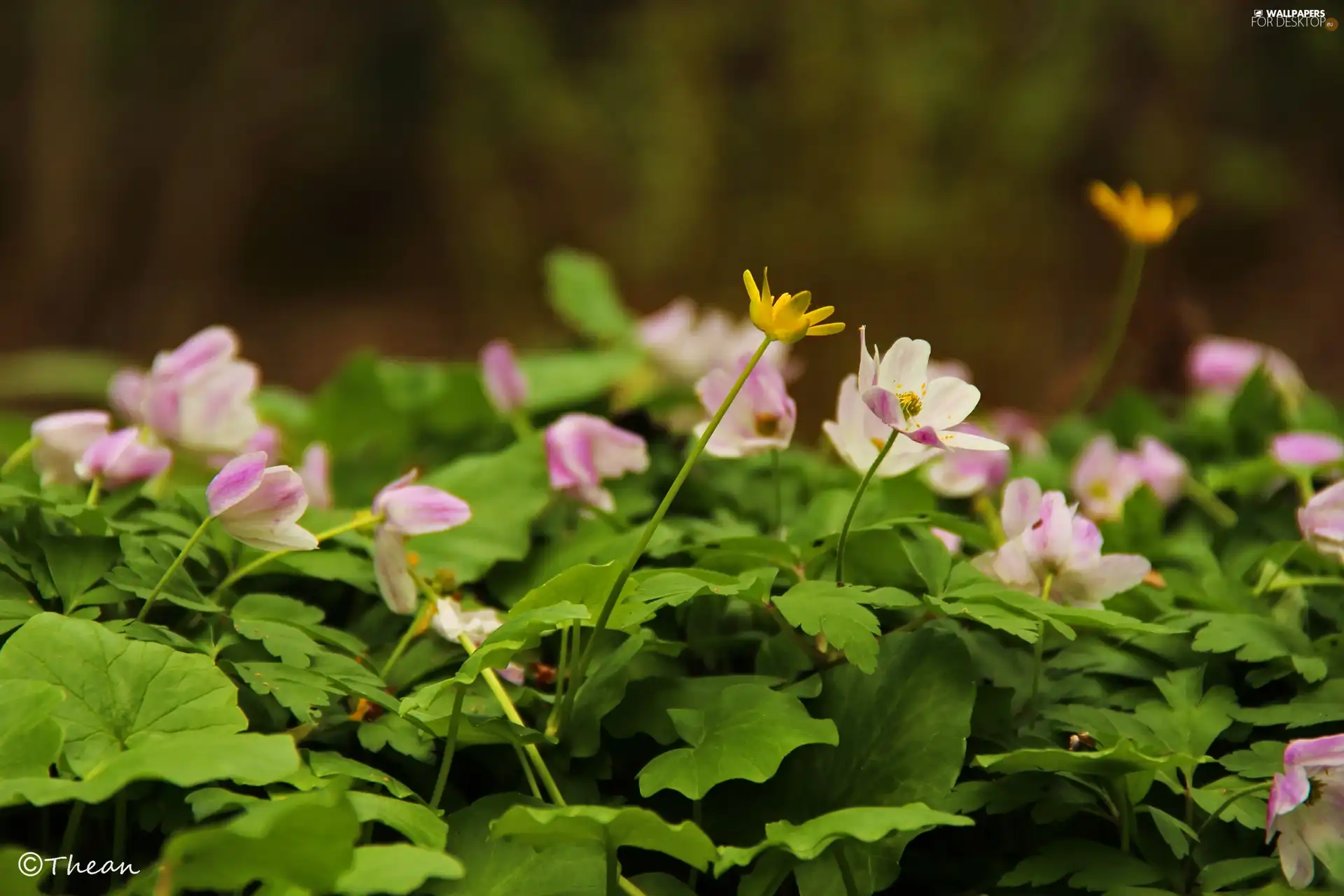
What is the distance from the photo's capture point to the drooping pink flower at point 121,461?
854mm

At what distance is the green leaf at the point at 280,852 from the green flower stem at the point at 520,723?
0.17 meters

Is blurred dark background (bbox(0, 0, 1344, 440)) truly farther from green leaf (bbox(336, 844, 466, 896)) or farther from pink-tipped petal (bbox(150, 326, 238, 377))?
green leaf (bbox(336, 844, 466, 896))

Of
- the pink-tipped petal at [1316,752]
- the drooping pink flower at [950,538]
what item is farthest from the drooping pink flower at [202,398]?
the pink-tipped petal at [1316,752]

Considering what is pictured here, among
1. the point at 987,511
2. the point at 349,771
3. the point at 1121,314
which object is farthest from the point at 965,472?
the point at 349,771

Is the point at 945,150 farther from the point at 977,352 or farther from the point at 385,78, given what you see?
the point at 385,78

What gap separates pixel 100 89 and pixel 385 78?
1.12 metres

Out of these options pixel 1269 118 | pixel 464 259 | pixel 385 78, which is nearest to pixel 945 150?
pixel 1269 118

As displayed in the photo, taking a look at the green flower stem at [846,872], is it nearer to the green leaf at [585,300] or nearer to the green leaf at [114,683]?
the green leaf at [114,683]

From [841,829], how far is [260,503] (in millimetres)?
417

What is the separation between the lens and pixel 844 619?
0.65 m

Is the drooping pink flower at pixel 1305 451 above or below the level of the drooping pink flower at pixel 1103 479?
above

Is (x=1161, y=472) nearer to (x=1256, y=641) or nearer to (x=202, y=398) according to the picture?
(x=1256, y=641)

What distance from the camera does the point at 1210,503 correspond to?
115 centimetres

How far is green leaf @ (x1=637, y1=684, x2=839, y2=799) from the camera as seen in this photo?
0.62m
